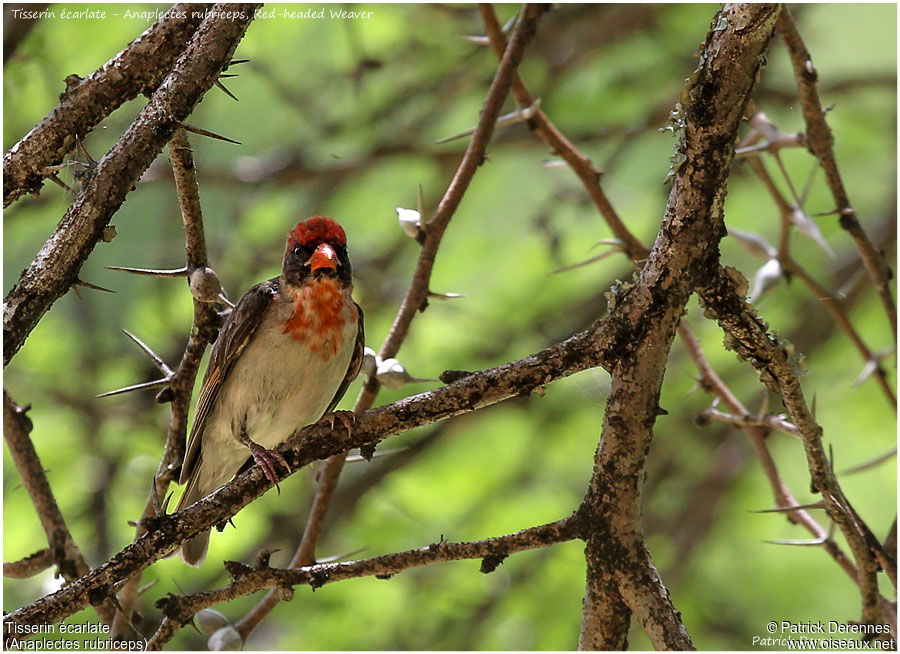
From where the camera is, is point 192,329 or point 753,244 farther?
point 753,244

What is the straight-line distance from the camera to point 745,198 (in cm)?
630

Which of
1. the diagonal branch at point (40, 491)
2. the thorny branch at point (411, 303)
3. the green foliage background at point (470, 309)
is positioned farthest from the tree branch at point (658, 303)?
→ the green foliage background at point (470, 309)

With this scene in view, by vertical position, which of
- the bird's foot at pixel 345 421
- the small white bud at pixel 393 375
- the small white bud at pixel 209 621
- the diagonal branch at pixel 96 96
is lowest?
the small white bud at pixel 209 621

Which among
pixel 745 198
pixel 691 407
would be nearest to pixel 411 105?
pixel 745 198

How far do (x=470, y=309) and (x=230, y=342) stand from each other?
238cm

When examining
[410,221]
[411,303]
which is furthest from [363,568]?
[410,221]

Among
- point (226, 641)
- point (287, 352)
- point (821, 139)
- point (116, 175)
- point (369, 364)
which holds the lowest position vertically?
point (226, 641)

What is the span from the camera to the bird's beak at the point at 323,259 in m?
3.90

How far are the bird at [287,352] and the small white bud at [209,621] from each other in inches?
34.1

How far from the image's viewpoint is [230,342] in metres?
3.96

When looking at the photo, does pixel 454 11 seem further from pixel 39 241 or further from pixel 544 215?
pixel 39 241

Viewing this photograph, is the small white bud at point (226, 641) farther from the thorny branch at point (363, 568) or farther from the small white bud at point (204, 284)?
the small white bud at point (204, 284)

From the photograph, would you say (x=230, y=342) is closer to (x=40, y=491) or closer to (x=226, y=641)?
(x=40, y=491)

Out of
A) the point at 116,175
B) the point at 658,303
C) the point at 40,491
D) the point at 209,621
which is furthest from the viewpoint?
the point at 40,491
